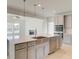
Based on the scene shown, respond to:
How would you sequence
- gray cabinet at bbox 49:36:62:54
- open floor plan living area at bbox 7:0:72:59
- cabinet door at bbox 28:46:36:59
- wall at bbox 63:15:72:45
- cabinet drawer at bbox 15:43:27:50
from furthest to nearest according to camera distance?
wall at bbox 63:15:72:45, gray cabinet at bbox 49:36:62:54, cabinet door at bbox 28:46:36:59, open floor plan living area at bbox 7:0:72:59, cabinet drawer at bbox 15:43:27:50

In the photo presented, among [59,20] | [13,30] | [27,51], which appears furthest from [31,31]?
[59,20]

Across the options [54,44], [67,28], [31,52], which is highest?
[67,28]

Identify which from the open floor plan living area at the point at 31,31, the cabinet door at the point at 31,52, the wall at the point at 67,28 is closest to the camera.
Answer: the open floor plan living area at the point at 31,31

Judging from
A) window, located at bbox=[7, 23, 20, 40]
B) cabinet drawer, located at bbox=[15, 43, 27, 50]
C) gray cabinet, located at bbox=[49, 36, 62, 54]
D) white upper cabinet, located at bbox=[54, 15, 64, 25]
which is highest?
white upper cabinet, located at bbox=[54, 15, 64, 25]

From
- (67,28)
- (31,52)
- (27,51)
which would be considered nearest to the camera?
(27,51)

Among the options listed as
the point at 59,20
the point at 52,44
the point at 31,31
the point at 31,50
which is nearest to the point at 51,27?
the point at 59,20

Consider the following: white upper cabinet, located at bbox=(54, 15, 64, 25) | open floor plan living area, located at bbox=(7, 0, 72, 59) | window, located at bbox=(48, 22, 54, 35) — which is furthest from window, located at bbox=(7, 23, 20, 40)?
white upper cabinet, located at bbox=(54, 15, 64, 25)

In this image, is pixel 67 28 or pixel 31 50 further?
pixel 67 28

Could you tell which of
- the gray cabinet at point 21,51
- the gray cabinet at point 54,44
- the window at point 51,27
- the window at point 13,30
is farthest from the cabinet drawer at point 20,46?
the window at point 51,27

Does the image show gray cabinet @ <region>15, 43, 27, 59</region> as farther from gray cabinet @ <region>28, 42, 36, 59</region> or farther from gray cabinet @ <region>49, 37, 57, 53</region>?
gray cabinet @ <region>49, 37, 57, 53</region>

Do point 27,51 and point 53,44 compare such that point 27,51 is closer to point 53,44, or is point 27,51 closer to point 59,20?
point 53,44

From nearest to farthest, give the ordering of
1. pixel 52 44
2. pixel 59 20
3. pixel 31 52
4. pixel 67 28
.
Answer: pixel 31 52, pixel 52 44, pixel 59 20, pixel 67 28

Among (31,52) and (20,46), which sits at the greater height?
(20,46)

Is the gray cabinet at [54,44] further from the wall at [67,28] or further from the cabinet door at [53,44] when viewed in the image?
the wall at [67,28]
